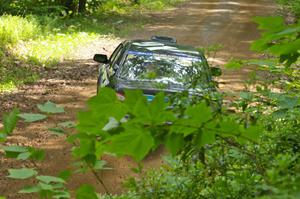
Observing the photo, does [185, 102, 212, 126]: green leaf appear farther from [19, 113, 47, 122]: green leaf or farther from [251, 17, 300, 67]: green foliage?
[19, 113, 47, 122]: green leaf

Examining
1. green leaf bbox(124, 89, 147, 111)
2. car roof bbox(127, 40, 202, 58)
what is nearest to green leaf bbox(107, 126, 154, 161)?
green leaf bbox(124, 89, 147, 111)

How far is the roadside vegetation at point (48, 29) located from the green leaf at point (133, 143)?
37.2ft

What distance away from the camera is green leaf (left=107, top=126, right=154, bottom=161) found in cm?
168

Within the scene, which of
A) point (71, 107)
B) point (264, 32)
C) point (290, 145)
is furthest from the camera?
point (71, 107)

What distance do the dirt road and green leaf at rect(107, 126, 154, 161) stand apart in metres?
1.20

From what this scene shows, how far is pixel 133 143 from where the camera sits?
5.55ft

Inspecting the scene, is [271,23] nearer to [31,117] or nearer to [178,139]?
[178,139]

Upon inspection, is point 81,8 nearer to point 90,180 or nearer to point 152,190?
point 90,180

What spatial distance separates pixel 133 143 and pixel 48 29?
58.9 ft

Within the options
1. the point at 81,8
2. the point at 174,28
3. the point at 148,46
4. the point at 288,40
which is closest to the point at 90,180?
the point at 148,46

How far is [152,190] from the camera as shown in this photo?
3104mm

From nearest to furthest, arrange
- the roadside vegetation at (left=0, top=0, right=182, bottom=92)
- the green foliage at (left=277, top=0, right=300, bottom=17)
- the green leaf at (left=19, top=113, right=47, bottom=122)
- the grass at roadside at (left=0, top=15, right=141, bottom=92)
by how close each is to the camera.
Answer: the green leaf at (left=19, top=113, right=47, bottom=122) → the grass at roadside at (left=0, top=15, right=141, bottom=92) → the roadside vegetation at (left=0, top=0, right=182, bottom=92) → the green foliage at (left=277, top=0, right=300, bottom=17)

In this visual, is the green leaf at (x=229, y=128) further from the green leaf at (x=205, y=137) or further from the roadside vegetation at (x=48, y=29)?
the roadside vegetation at (x=48, y=29)

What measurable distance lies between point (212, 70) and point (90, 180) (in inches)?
194
